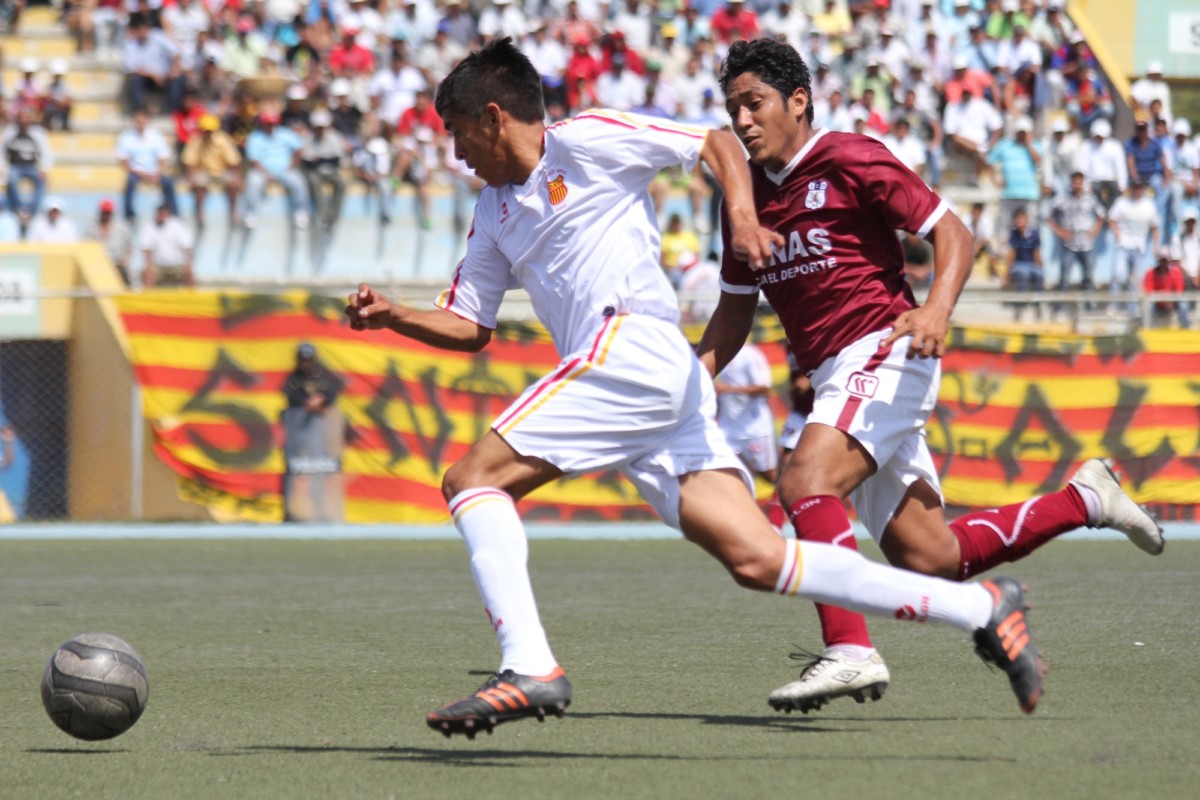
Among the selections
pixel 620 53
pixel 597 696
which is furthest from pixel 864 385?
pixel 620 53

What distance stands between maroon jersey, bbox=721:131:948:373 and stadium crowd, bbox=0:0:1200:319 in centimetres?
1094

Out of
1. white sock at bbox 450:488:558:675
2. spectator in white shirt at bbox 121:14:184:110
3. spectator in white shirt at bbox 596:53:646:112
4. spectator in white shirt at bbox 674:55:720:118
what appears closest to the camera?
white sock at bbox 450:488:558:675

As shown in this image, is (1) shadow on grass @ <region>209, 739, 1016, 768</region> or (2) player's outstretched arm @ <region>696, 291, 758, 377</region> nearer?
(1) shadow on grass @ <region>209, 739, 1016, 768</region>

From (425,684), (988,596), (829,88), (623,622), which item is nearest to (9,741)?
(425,684)

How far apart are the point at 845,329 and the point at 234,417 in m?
10.5

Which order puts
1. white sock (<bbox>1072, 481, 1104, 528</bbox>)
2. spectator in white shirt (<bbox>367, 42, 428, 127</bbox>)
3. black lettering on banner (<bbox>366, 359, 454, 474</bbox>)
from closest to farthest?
white sock (<bbox>1072, 481, 1104, 528</bbox>) → black lettering on banner (<bbox>366, 359, 454, 474</bbox>) → spectator in white shirt (<bbox>367, 42, 428, 127</bbox>)

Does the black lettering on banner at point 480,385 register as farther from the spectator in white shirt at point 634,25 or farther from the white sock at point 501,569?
the white sock at point 501,569

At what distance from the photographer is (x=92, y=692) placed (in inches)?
204

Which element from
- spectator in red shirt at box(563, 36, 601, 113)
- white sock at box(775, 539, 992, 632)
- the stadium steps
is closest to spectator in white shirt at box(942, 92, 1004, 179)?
spectator in red shirt at box(563, 36, 601, 113)

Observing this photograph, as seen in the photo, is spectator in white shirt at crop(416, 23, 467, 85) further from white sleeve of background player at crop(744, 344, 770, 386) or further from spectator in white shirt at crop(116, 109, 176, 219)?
white sleeve of background player at crop(744, 344, 770, 386)

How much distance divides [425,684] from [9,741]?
1.62 m

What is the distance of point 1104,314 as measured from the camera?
16.0 metres

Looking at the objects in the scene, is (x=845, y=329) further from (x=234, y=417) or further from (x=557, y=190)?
(x=234, y=417)

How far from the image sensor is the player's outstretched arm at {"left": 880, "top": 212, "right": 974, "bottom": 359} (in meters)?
5.10
